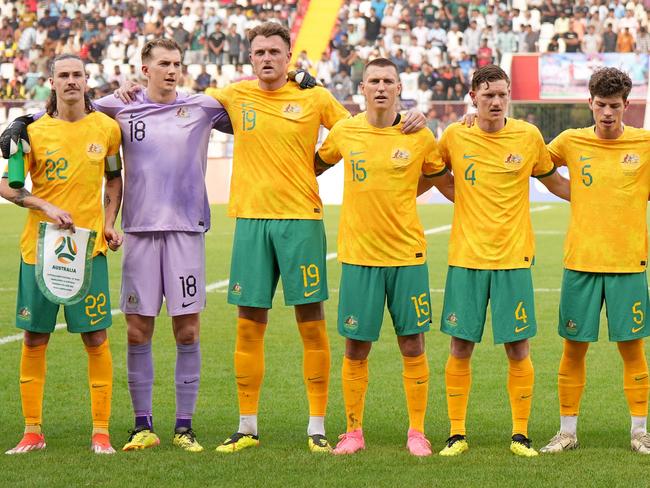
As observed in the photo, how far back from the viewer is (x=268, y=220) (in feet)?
18.6

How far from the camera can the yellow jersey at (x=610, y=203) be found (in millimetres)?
5531

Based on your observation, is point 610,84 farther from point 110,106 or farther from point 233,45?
point 233,45

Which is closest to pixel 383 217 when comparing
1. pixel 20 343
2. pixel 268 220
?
pixel 268 220

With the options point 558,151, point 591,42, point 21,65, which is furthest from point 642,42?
point 558,151

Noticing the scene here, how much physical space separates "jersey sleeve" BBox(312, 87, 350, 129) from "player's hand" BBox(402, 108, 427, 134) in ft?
1.19

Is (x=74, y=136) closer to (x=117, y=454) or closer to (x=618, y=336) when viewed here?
(x=117, y=454)

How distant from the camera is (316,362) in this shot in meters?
5.77

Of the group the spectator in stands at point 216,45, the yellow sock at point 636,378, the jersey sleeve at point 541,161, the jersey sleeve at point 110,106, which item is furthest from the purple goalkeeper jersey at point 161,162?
the spectator in stands at point 216,45

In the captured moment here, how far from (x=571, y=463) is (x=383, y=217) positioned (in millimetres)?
1417

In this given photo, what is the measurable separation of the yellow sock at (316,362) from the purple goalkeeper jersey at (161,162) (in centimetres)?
74

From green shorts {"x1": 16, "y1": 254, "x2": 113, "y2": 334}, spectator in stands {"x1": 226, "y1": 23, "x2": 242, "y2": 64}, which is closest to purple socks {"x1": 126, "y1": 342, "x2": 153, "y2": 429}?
green shorts {"x1": 16, "y1": 254, "x2": 113, "y2": 334}

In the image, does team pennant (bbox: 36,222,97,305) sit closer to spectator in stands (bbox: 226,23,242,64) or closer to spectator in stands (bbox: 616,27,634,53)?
Answer: spectator in stands (bbox: 616,27,634,53)

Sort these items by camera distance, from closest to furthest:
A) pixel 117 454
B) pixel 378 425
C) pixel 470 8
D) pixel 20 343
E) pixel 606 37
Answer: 1. pixel 117 454
2. pixel 378 425
3. pixel 20 343
4. pixel 606 37
5. pixel 470 8

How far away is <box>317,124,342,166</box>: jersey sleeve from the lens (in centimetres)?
563
